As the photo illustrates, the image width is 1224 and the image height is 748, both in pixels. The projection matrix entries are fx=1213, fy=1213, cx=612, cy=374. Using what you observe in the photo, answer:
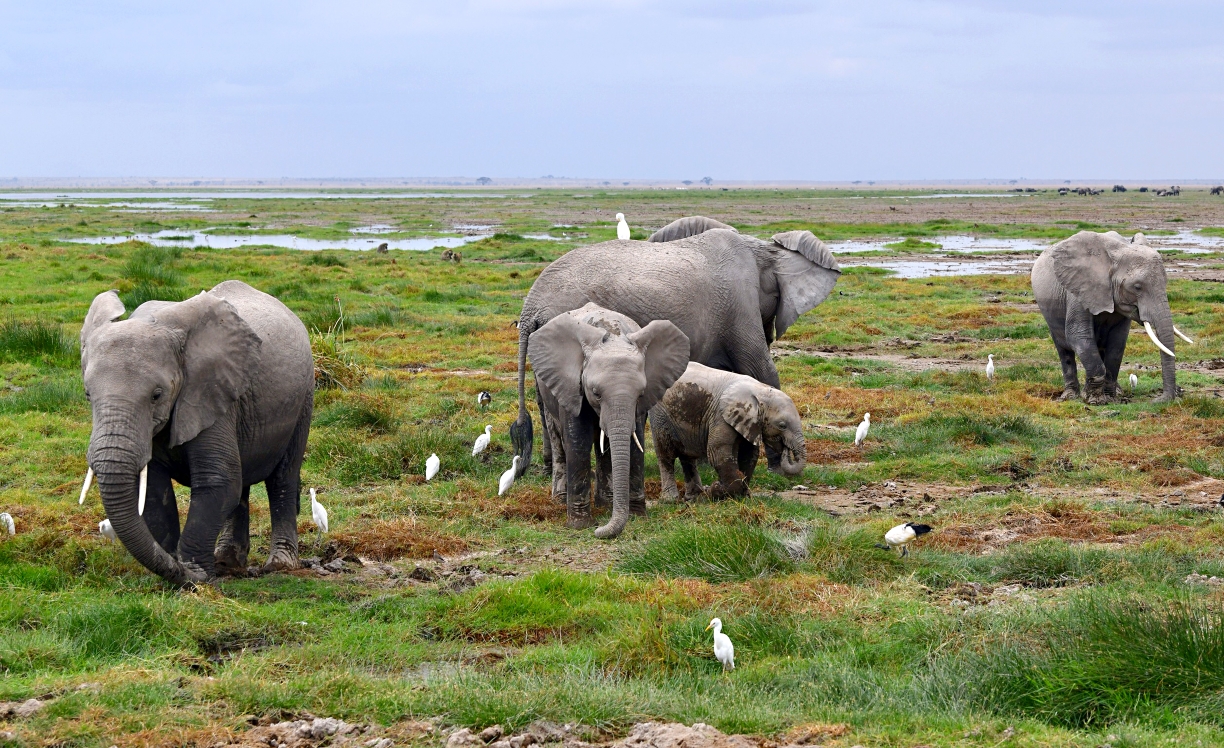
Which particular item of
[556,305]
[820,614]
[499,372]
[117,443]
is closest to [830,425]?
[556,305]

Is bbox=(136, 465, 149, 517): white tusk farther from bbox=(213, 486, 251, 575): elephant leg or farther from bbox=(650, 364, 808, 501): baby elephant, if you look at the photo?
bbox=(650, 364, 808, 501): baby elephant

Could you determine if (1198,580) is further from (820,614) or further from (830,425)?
(830,425)

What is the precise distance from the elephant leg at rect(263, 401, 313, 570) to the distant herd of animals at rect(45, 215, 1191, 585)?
0.05 ft

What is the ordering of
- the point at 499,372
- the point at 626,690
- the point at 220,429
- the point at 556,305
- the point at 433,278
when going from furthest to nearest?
the point at 433,278
the point at 499,372
the point at 556,305
the point at 220,429
the point at 626,690

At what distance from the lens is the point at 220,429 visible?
7.62 metres

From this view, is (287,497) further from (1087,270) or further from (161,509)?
(1087,270)

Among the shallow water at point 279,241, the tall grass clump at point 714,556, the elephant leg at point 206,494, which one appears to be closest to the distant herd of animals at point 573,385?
the elephant leg at point 206,494

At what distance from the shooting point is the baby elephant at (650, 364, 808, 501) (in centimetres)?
1037

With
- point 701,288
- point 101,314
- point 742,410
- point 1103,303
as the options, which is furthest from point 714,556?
point 1103,303

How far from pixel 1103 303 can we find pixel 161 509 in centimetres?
1197

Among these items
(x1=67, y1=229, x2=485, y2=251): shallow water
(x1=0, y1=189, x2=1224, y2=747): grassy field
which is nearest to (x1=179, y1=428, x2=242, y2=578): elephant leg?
(x1=0, y1=189, x2=1224, y2=747): grassy field

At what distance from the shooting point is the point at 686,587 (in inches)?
305

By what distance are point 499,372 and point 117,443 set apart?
10.3 m

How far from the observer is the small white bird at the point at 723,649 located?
20.7 ft
